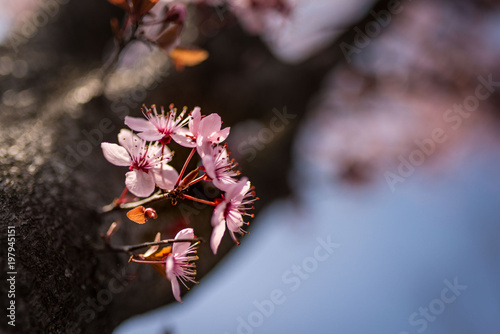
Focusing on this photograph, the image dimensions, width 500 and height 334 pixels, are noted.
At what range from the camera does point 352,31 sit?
1.84 meters

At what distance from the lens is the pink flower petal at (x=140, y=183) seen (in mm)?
740

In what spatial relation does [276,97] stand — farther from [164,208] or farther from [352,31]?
[164,208]

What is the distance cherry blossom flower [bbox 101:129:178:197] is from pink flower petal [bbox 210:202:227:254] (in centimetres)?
13

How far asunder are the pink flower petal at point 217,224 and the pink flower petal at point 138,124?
0.27 metres

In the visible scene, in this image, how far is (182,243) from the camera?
753 millimetres

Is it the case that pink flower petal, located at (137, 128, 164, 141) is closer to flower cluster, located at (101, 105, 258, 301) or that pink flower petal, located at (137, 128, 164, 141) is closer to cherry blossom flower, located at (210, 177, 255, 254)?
flower cluster, located at (101, 105, 258, 301)

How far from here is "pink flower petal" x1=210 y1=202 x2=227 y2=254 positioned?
68 cm

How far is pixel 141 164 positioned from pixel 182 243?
22 cm

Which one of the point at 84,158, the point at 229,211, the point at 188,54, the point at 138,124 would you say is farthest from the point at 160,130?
the point at 84,158

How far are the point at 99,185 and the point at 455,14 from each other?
10.4 ft

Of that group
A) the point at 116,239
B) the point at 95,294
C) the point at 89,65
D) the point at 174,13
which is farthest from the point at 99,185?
the point at 89,65

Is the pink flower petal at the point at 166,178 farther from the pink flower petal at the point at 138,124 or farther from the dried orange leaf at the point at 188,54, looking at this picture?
the dried orange leaf at the point at 188,54

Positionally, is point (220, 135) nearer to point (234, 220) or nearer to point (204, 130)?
point (204, 130)

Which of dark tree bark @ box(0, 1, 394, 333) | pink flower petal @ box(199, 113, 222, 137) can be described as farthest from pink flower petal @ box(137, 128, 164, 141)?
dark tree bark @ box(0, 1, 394, 333)
